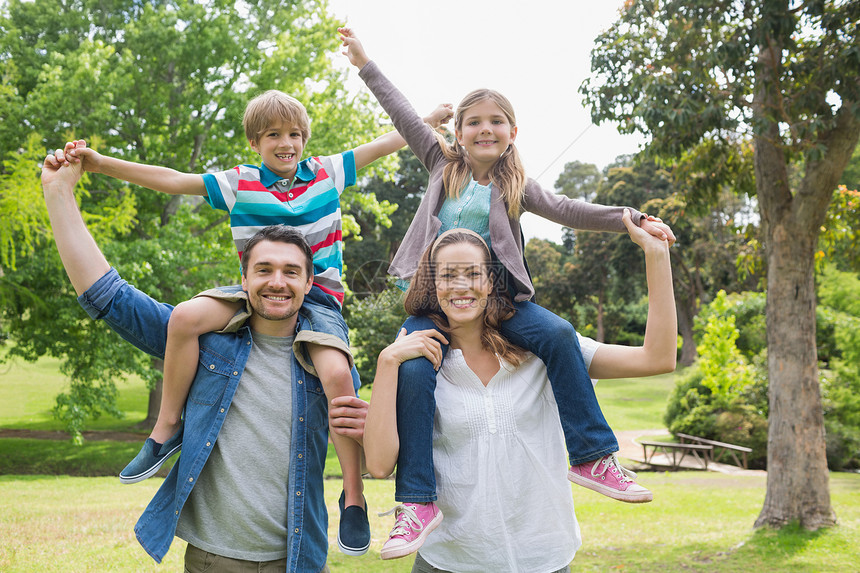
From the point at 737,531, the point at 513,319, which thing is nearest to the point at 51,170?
the point at 513,319

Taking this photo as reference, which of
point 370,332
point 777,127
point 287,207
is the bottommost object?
point 370,332

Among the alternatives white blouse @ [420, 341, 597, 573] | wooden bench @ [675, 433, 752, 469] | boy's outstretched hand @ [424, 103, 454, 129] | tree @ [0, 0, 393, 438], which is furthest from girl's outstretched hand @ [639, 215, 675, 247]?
wooden bench @ [675, 433, 752, 469]

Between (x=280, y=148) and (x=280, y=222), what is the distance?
33cm

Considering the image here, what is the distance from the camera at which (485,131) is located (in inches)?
111

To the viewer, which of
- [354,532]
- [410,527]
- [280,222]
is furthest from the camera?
[280,222]

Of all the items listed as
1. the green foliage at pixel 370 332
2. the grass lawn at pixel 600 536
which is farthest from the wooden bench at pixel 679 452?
the green foliage at pixel 370 332

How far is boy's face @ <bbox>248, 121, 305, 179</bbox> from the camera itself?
2881 millimetres

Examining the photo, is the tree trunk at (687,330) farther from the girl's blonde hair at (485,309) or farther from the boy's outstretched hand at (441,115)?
the girl's blonde hair at (485,309)

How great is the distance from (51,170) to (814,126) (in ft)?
24.1

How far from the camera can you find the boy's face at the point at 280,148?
2881 millimetres

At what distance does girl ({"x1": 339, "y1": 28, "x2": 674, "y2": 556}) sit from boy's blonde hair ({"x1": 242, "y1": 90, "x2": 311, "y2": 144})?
41 cm

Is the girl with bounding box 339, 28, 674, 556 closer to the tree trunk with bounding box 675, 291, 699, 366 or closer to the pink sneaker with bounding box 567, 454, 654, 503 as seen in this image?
A: the pink sneaker with bounding box 567, 454, 654, 503

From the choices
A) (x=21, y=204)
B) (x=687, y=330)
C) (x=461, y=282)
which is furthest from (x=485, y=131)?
(x=687, y=330)

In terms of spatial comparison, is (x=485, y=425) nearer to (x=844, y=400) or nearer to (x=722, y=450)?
(x=844, y=400)
